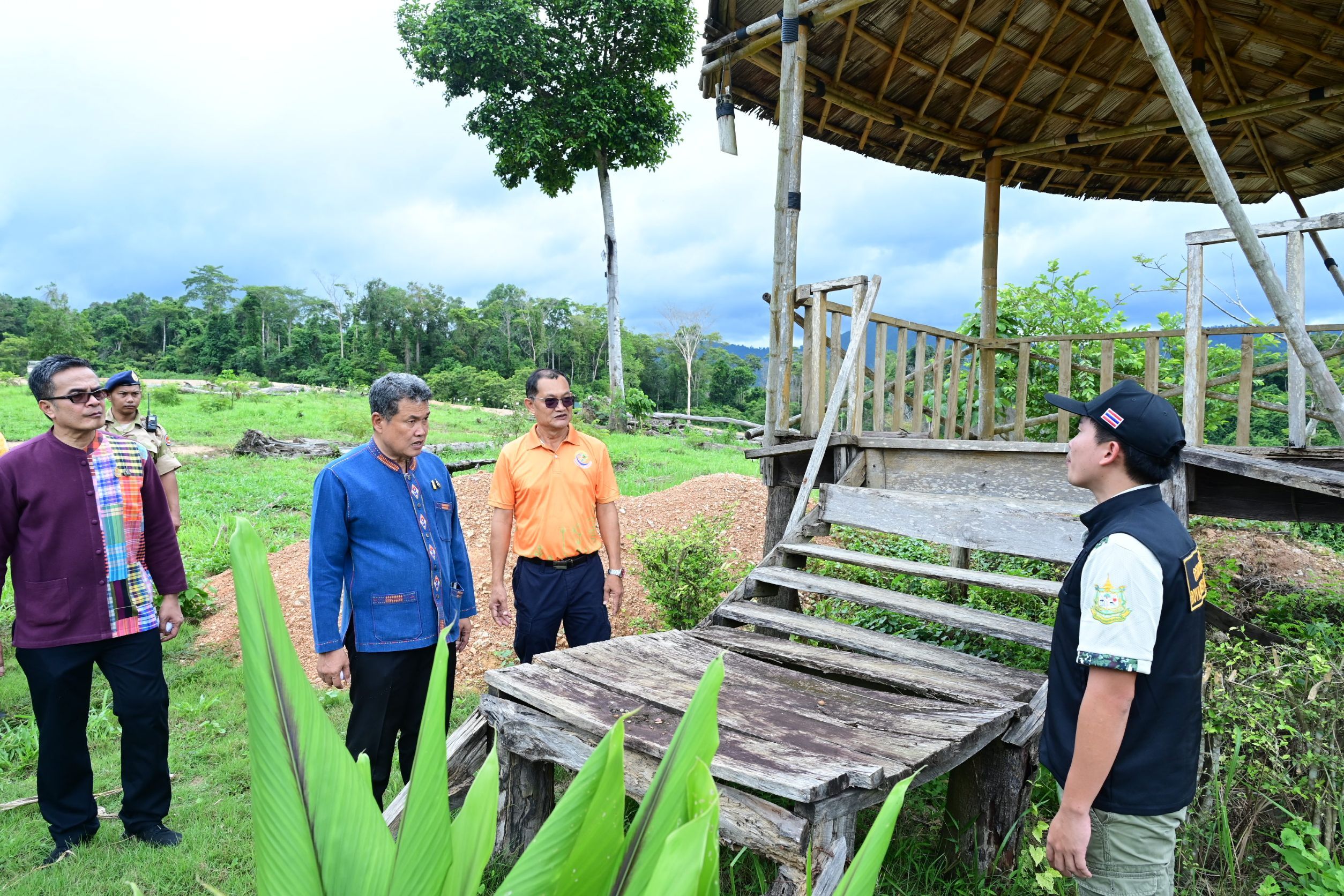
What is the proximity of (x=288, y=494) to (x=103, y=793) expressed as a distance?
797 centimetres

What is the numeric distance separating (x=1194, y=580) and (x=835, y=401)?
279 cm

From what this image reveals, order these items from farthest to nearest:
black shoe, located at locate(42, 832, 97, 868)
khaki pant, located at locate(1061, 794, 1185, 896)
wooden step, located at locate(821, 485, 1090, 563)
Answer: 1. wooden step, located at locate(821, 485, 1090, 563)
2. black shoe, located at locate(42, 832, 97, 868)
3. khaki pant, located at locate(1061, 794, 1185, 896)

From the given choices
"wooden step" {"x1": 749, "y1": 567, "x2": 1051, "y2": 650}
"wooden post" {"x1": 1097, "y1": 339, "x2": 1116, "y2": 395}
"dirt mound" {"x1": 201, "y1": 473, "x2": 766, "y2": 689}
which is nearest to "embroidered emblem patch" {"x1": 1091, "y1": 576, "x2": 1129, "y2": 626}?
"wooden step" {"x1": 749, "y1": 567, "x2": 1051, "y2": 650}

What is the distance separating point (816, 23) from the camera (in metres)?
5.20

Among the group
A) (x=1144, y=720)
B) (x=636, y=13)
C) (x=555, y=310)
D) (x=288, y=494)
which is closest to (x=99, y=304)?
(x=555, y=310)

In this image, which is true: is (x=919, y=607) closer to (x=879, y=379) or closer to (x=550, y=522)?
(x=550, y=522)

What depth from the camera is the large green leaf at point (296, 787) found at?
1.48 feet

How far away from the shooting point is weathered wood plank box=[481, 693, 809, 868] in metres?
2.06

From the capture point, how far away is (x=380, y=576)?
2.90 meters

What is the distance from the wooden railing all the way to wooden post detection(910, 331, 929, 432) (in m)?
0.01

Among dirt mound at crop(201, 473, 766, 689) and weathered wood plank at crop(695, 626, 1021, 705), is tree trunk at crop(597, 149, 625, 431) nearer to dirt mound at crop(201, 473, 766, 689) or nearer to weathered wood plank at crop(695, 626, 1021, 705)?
dirt mound at crop(201, 473, 766, 689)

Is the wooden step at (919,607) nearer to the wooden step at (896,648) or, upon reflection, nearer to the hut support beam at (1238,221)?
the wooden step at (896,648)

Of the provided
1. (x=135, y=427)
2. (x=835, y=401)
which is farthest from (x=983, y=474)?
(x=135, y=427)

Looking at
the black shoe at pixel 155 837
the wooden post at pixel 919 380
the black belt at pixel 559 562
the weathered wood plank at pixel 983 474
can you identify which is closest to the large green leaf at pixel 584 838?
the black belt at pixel 559 562
